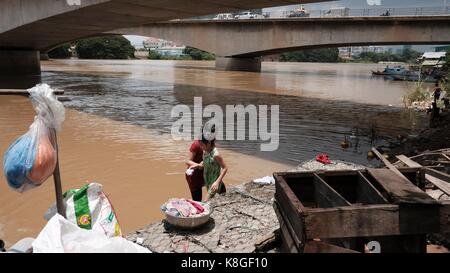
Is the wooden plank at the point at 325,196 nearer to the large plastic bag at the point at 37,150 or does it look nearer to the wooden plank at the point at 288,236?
the wooden plank at the point at 288,236

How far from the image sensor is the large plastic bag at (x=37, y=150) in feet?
9.57

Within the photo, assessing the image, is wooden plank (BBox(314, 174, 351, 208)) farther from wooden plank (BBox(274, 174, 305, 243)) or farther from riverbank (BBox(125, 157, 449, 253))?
riverbank (BBox(125, 157, 449, 253))

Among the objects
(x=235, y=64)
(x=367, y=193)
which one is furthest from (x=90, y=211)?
(x=235, y=64)

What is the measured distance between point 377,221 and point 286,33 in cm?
3103

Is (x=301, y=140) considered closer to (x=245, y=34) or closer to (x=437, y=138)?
(x=437, y=138)

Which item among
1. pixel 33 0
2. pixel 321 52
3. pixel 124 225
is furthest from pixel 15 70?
pixel 321 52

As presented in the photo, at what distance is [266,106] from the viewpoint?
16.1 metres

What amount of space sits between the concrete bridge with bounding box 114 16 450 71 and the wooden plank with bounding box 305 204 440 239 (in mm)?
28079

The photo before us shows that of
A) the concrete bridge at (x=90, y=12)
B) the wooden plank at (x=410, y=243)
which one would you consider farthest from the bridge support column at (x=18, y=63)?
the wooden plank at (x=410, y=243)

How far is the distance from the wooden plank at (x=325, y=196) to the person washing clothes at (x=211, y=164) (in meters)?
1.41

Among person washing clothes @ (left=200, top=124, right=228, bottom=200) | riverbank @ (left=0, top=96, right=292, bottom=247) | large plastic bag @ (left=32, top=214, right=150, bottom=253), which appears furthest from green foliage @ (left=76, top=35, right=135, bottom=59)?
large plastic bag @ (left=32, top=214, right=150, bottom=253)

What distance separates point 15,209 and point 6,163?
9.59 feet

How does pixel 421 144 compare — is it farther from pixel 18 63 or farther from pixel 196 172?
pixel 18 63

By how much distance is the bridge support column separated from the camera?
27047 millimetres
